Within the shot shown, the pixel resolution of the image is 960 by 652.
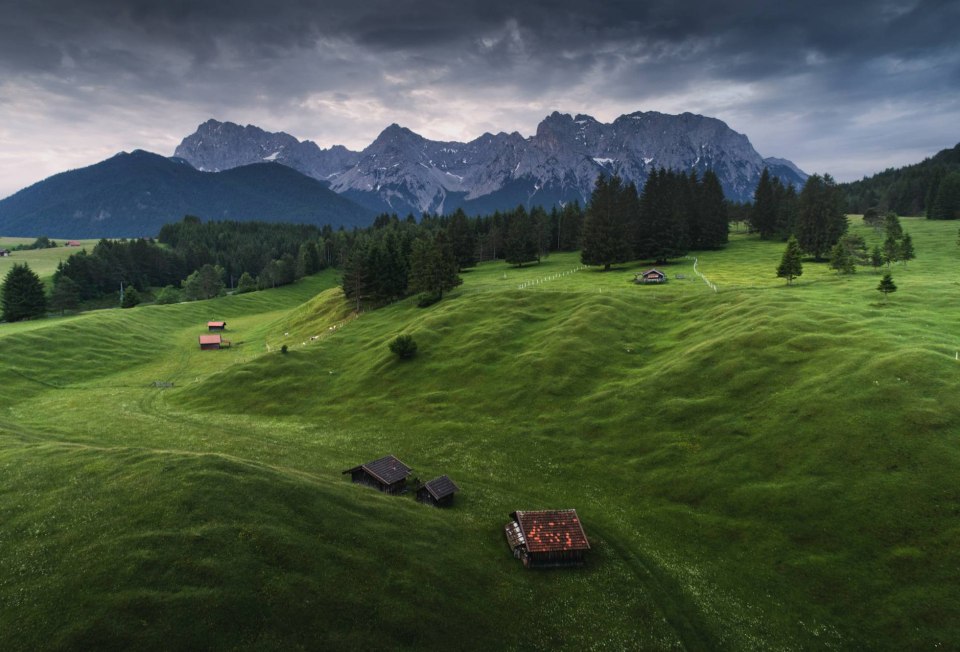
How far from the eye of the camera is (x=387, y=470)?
44500 mm

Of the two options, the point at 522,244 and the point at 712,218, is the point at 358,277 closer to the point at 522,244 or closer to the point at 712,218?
the point at 522,244

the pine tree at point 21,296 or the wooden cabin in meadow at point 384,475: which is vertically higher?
the pine tree at point 21,296

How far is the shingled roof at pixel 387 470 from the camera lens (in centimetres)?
4333

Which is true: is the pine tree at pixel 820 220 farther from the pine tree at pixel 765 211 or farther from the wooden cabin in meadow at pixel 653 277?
the wooden cabin in meadow at pixel 653 277

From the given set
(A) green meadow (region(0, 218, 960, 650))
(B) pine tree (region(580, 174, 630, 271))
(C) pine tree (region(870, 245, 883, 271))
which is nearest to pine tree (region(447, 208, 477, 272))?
(B) pine tree (region(580, 174, 630, 271))

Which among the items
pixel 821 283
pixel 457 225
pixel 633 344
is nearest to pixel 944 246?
pixel 821 283

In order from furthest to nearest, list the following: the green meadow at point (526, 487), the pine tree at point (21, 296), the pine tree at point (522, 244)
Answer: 1. the pine tree at point (522, 244)
2. the pine tree at point (21, 296)
3. the green meadow at point (526, 487)

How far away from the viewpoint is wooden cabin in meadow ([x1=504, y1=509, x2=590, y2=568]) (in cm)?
3425

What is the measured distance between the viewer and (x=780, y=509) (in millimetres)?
37875

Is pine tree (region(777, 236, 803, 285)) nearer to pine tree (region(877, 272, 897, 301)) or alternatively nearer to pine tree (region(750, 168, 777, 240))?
pine tree (region(877, 272, 897, 301))

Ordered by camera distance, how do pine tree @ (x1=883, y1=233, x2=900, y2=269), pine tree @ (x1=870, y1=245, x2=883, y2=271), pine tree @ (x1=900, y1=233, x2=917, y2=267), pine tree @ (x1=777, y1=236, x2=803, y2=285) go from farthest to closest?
pine tree @ (x1=900, y1=233, x2=917, y2=267) < pine tree @ (x1=883, y1=233, x2=900, y2=269) < pine tree @ (x1=870, y1=245, x2=883, y2=271) < pine tree @ (x1=777, y1=236, x2=803, y2=285)

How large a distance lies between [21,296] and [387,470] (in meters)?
152

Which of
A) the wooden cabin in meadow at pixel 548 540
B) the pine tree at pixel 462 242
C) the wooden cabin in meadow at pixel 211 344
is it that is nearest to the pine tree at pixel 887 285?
the wooden cabin in meadow at pixel 548 540

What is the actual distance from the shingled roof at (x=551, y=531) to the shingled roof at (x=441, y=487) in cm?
712
